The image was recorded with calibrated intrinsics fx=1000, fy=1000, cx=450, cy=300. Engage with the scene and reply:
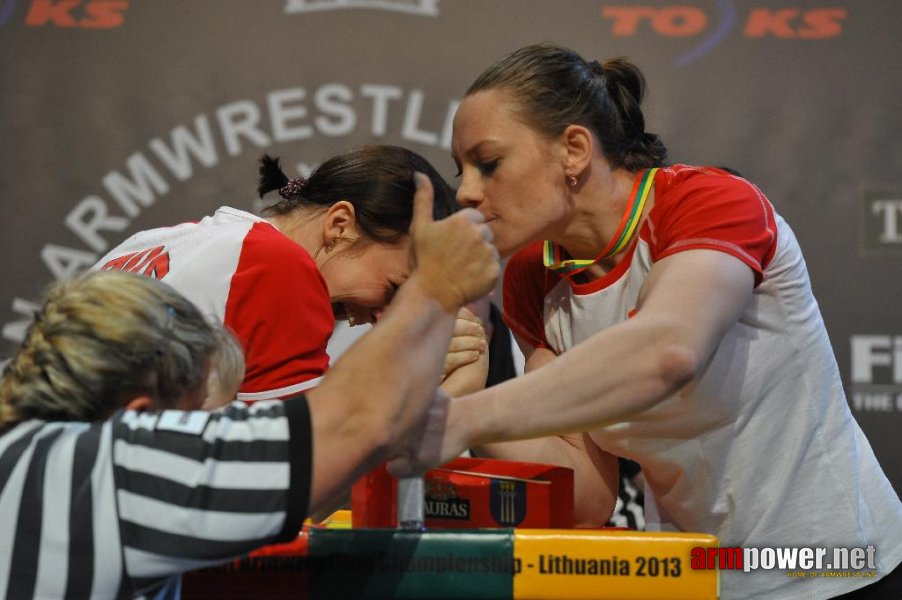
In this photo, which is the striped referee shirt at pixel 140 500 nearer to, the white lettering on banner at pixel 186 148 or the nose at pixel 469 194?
the nose at pixel 469 194

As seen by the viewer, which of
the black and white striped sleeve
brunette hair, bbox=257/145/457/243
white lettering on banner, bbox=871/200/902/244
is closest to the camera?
the black and white striped sleeve

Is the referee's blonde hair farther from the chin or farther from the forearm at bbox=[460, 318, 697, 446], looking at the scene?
the chin

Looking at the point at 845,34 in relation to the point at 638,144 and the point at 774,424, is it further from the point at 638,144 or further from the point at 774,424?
the point at 774,424

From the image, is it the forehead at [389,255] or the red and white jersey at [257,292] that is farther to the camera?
the forehead at [389,255]

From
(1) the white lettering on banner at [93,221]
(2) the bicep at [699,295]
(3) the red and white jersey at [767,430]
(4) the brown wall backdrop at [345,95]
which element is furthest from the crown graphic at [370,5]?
(2) the bicep at [699,295]

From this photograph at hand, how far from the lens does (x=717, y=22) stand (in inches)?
103

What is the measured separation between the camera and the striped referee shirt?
A: 885 mm

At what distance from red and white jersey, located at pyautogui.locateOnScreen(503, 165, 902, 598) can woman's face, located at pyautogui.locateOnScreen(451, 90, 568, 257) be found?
16cm

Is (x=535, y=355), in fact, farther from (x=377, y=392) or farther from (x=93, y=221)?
(x=93, y=221)

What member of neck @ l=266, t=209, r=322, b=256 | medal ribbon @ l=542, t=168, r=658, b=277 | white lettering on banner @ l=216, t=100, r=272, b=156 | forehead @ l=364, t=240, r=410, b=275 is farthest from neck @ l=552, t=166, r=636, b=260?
white lettering on banner @ l=216, t=100, r=272, b=156

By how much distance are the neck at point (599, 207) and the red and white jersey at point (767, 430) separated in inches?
2.9

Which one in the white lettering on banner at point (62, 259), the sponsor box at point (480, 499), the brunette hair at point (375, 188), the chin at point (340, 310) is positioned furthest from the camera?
the white lettering on banner at point (62, 259)

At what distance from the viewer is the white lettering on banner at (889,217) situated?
99.7 inches

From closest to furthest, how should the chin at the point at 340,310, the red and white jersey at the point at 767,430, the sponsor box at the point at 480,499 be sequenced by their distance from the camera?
the sponsor box at the point at 480,499 → the red and white jersey at the point at 767,430 → the chin at the point at 340,310
